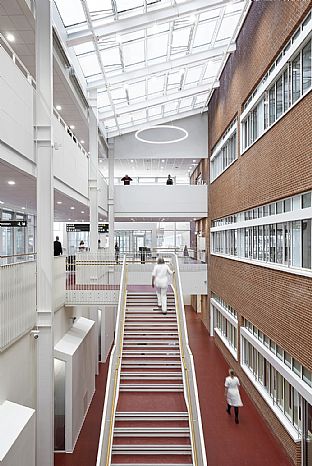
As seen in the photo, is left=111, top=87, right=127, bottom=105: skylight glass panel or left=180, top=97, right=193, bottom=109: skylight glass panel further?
left=180, top=97, right=193, bottom=109: skylight glass panel

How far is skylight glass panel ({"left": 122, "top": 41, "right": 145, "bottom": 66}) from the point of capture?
1750cm

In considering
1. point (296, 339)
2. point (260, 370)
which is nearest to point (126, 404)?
point (296, 339)

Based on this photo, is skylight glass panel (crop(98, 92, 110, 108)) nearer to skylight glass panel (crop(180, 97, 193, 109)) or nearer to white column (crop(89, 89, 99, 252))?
white column (crop(89, 89, 99, 252))

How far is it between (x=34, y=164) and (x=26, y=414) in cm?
575

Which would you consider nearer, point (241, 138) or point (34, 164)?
point (34, 164)

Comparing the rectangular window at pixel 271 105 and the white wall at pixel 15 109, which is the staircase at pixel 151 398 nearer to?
the white wall at pixel 15 109

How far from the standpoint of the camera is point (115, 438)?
11.1 m

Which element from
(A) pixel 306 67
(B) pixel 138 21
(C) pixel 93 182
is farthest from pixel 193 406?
(C) pixel 93 182

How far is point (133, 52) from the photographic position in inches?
715

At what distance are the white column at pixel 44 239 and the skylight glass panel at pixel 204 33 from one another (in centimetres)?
788

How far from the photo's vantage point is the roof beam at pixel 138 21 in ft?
48.9

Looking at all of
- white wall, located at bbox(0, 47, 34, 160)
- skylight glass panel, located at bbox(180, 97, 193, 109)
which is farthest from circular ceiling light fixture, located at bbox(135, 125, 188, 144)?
white wall, located at bbox(0, 47, 34, 160)

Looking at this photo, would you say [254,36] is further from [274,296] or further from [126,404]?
[126,404]

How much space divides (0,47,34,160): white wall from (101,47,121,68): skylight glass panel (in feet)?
24.0
